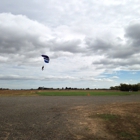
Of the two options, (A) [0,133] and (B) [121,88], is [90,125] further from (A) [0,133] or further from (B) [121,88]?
(B) [121,88]

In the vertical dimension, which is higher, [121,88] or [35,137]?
[121,88]

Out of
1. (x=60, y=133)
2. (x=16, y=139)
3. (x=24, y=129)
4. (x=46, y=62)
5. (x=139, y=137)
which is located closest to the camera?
(x=16, y=139)

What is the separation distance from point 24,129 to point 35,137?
6.14ft

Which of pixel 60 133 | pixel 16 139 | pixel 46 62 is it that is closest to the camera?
pixel 16 139

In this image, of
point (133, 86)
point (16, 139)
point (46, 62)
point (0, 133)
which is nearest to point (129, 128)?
point (16, 139)

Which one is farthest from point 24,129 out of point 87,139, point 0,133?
point 87,139

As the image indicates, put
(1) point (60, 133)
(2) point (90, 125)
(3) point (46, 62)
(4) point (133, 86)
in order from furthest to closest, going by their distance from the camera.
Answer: (4) point (133, 86)
(3) point (46, 62)
(2) point (90, 125)
(1) point (60, 133)

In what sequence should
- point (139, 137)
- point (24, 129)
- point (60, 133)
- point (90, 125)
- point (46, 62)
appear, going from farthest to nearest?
1. point (46, 62)
2. point (90, 125)
3. point (24, 129)
4. point (60, 133)
5. point (139, 137)

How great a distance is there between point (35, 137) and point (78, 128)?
2946 millimetres

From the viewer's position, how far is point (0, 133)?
31.8ft

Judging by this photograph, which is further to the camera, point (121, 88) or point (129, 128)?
point (121, 88)

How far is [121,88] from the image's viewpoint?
11594cm

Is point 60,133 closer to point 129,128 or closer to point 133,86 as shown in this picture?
point 129,128

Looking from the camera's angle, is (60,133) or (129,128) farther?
(129,128)
